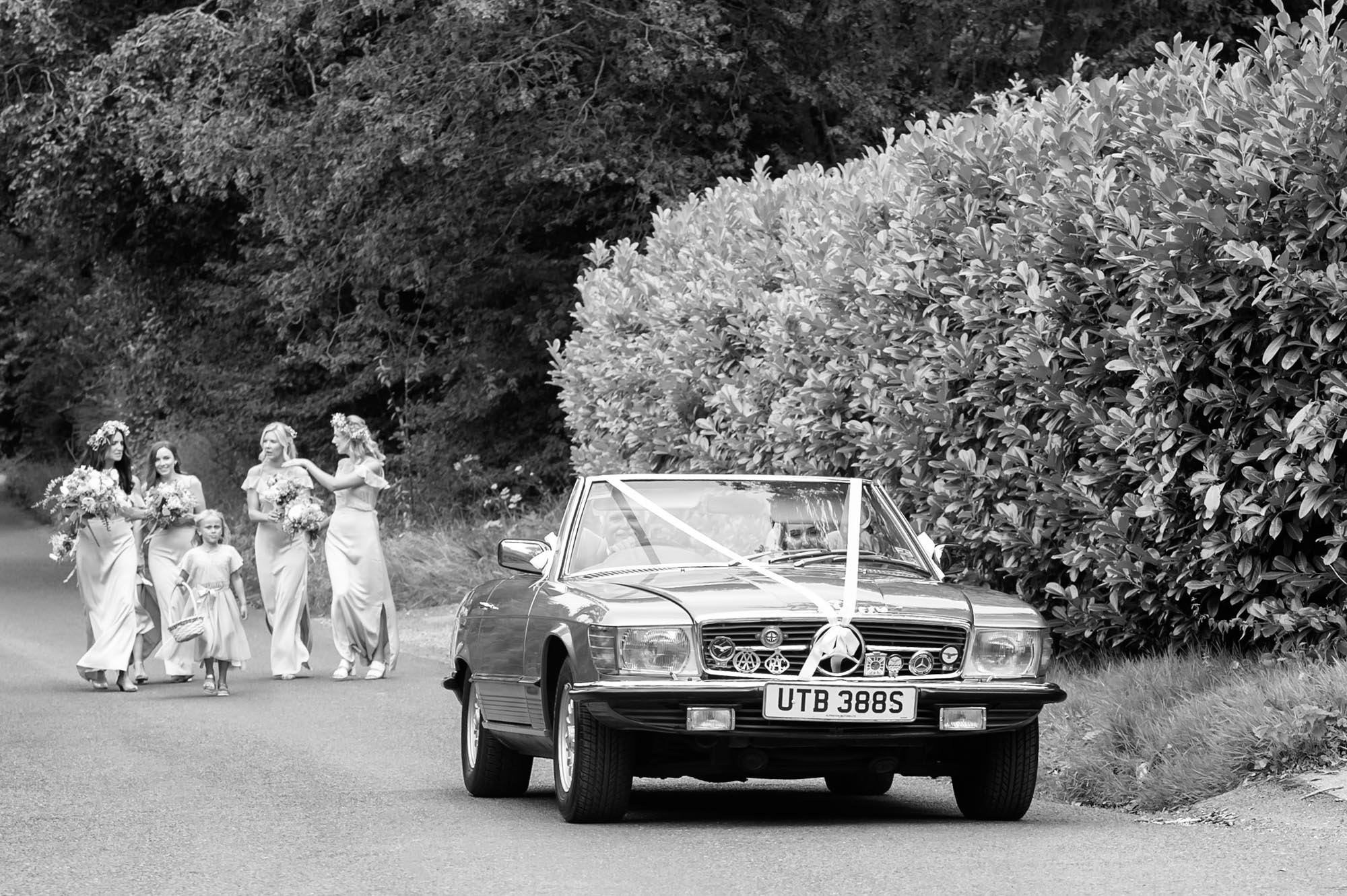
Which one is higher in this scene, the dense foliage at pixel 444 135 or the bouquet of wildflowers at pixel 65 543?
the dense foliage at pixel 444 135

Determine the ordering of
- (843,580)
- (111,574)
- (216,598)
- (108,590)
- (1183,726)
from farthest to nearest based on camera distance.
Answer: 1. (111,574)
2. (108,590)
3. (216,598)
4. (1183,726)
5. (843,580)

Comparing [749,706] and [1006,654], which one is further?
[1006,654]

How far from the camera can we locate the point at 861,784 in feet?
33.7

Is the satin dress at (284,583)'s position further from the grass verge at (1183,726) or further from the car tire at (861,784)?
the car tire at (861,784)

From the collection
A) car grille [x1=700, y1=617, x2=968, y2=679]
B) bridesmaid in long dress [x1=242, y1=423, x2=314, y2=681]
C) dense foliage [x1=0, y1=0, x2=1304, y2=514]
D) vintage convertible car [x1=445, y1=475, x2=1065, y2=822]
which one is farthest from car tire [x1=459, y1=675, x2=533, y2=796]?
dense foliage [x1=0, y1=0, x2=1304, y2=514]

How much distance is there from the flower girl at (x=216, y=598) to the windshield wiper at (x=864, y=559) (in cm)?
749

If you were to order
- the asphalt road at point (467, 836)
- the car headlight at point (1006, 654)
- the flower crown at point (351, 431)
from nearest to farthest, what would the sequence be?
the asphalt road at point (467, 836)
the car headlight at point (1006, 654)
the flower crown at point (351, 431)

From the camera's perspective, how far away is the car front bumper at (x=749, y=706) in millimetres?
8242

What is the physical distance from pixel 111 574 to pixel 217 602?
147 cm

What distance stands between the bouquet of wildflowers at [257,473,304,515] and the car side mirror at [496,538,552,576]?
8324 mm

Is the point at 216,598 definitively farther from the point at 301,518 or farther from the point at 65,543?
the point at 65,543

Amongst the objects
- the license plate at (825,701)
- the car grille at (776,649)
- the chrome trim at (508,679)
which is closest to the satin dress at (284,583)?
the chrome trim at (508,679)

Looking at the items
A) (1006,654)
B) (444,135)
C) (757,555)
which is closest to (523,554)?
(757,555)

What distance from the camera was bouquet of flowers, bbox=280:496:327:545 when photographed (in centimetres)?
1764
